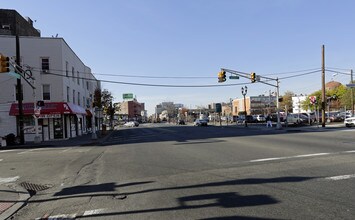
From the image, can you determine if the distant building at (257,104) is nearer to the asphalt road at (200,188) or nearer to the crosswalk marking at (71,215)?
the asphalt road at (200,188)

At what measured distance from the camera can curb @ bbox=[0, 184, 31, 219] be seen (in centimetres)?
763

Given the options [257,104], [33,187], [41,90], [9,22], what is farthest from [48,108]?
[257,104]

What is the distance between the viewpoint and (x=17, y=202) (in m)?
8.80

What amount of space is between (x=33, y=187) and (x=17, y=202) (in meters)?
2.16

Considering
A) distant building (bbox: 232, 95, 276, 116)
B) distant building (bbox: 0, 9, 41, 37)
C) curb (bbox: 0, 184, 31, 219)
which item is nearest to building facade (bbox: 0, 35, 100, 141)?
distant building (bbox: 0, 9, 41, 37)

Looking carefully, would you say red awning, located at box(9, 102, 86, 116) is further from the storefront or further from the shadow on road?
the shadow on road

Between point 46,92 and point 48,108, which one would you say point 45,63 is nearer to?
point 46,92

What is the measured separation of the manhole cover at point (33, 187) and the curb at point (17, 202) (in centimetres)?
19

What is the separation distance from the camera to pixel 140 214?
6914 mm

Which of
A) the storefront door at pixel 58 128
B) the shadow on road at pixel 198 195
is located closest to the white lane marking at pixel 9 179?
the shadow on road at pixel 198 195

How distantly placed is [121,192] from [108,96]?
6483 centimetres

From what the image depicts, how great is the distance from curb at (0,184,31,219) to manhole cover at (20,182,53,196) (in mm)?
185

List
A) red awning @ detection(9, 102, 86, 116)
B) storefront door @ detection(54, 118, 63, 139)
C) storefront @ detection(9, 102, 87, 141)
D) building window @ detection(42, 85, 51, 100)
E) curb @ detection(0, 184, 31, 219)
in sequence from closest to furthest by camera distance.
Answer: curb @ detection(0, 184, 31, 219) < red awning @ detection(9, 102, 86, 116) < storefront @ detection(9, 102, 87, 141) < storefront door @ detection(54, 118, 63, 139) < building window @ detection(42, 85, 51, 100)

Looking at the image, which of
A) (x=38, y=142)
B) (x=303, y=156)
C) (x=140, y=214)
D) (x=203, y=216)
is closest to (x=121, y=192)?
(x=140, y=214)
